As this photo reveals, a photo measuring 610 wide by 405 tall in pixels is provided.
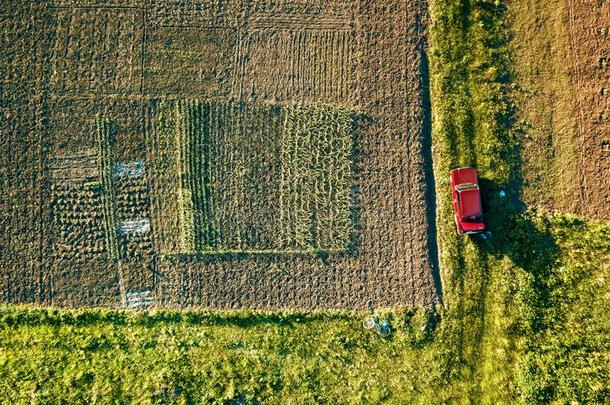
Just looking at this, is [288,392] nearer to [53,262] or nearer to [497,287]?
[497,287]

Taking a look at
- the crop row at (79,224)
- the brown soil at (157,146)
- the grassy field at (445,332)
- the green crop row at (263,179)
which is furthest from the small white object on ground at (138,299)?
the green crop row at (263,179)

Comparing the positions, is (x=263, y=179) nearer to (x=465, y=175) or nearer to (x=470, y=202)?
(x=465, y=175)

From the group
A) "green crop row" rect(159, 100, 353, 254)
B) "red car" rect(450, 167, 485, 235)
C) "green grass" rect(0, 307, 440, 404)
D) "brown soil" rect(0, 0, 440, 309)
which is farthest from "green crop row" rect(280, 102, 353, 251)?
"red car" rect(450, 167, 485, 235)

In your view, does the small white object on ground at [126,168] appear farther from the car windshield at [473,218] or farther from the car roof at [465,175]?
the car windshield at [473,218]

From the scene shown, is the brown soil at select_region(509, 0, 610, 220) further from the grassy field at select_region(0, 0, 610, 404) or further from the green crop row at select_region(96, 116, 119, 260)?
the green crop row at select_region(96, 116, 119, 260)

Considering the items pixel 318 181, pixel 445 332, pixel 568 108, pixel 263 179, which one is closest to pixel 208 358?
pixel 263 179
